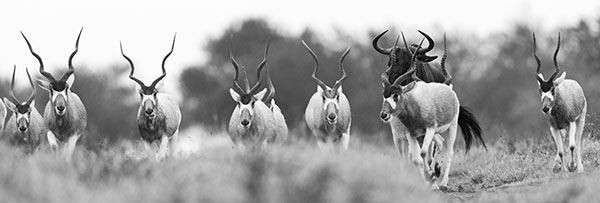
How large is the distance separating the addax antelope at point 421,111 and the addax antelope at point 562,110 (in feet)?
4.44

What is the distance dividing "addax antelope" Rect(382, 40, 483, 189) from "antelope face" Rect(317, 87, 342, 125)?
1.54 metres

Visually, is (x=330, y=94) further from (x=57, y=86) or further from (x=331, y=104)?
(x=57, y=86)

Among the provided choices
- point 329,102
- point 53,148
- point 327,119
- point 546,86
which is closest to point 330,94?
point 329,102

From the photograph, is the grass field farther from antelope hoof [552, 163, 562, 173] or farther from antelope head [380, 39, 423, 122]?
antelope hoof [552, 163, 562, 173]

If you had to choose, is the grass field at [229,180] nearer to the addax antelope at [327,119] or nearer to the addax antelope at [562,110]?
the addax antelope at [562,110]

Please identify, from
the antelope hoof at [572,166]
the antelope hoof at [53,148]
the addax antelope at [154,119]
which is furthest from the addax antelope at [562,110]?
the antelope hoof at [53,148]

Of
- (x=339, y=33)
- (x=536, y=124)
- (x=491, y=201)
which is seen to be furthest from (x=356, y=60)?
(x=491, y=201)

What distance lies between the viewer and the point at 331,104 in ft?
59.9

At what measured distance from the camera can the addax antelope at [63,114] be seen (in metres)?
18.6

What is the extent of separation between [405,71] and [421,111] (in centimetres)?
199

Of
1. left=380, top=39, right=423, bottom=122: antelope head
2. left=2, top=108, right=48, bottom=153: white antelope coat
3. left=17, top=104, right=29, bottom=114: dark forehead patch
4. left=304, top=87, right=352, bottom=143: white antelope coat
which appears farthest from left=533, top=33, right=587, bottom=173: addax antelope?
left=2, top=108, right=48, bottom=153: white antelope coat

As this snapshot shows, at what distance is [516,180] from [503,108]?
117 ft

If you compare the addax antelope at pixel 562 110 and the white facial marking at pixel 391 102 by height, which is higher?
the white facial marking at pixel 391 102

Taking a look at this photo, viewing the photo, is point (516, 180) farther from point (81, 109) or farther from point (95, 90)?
point (95, 90)
